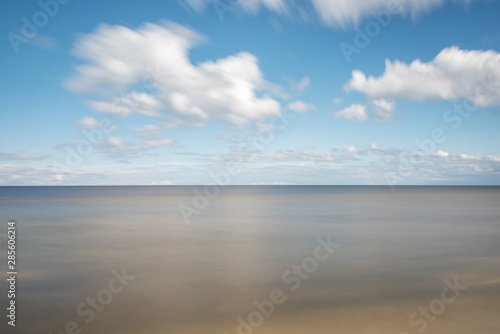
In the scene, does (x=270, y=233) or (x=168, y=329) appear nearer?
(x=168, y=329)

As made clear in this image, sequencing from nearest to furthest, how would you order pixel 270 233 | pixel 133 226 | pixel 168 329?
pixel 168 329, pixel 270 233, pixel 133 226

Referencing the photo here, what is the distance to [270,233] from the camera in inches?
745

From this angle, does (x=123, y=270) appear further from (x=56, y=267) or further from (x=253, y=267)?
(x=253, y=267)

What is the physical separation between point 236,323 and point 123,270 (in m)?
5.54


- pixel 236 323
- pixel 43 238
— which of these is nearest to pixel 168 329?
pixel 236 323

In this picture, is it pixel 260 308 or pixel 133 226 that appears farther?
pixel 133 226

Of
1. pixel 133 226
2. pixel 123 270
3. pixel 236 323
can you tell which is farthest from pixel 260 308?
pixel 133 226

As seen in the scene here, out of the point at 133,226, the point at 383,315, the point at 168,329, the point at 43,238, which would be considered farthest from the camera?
the point at 133,226

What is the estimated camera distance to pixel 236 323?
22.9ft

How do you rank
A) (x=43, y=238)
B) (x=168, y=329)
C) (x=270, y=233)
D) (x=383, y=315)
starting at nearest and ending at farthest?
(x=168, y=329) < (x=383, y=315) < (x=43, y=238) < (x=270, y=233)

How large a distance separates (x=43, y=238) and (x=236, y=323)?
1437 cm

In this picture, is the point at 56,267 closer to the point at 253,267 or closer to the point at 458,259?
the point at 253,267

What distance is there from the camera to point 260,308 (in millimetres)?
7801

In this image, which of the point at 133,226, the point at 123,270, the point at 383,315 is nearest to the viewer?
the point at 383,315
